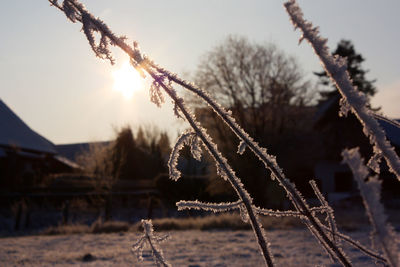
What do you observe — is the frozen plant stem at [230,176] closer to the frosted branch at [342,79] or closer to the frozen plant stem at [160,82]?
the frozen plant stem at [160,82]

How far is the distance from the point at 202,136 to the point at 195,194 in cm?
1986

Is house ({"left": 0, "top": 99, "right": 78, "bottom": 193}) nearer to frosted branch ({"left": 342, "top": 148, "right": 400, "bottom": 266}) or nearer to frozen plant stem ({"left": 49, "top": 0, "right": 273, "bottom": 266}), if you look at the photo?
frozen plant stem ({"left": 49, "top": 0, "right": 273, "bottom": 266})

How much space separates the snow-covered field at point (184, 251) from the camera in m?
5.94

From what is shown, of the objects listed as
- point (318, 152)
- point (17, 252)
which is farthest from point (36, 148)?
point (17, 252)

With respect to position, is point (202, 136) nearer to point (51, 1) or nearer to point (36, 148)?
point (51, 1)

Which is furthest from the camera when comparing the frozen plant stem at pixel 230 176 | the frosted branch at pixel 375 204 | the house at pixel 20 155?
the house at pixel 20 155

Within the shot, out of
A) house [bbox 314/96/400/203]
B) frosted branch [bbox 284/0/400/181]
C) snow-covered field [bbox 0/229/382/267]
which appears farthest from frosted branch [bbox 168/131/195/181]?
house [bbox 314/96/400/203]

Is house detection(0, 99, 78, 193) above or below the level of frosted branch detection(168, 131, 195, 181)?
above

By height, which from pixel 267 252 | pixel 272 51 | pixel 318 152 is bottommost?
pixel 267 252

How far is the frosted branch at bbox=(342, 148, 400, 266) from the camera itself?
0.44m

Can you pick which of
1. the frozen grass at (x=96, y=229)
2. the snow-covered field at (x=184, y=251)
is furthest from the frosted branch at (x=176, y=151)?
the frozen grass at (x=96, y=229)

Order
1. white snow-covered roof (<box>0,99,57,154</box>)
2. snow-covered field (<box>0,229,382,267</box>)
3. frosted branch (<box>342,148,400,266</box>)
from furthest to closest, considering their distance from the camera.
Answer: white snow-covered roof (<box>0,99,57,154</box>) < snow-covered field (<box>0,229,382,267</box>) < frosted branch (<box>342,148,400,266</box>)

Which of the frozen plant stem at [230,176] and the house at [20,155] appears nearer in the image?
the frozen plant stem at [230,176]

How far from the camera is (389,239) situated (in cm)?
45
